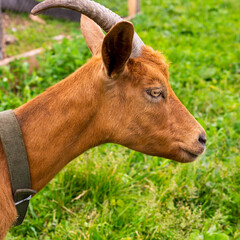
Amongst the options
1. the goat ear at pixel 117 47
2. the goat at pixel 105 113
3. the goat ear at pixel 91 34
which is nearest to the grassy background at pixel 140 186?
the goat ear at pixel 91 34

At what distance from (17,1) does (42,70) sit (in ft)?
4.03

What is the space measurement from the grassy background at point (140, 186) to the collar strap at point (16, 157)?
103 centimetres

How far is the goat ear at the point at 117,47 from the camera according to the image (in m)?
2.21

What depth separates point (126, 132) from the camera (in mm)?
2703

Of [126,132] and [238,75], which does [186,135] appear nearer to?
[126,132]

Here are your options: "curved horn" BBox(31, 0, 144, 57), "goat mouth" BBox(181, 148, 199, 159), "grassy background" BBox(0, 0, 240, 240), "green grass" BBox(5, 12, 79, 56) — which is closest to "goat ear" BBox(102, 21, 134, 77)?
"curved horn" BBox(31, 0, 144, 57)

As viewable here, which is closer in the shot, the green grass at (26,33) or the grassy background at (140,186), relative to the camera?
the grassy background at (140,186)

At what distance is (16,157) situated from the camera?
2.33 meters

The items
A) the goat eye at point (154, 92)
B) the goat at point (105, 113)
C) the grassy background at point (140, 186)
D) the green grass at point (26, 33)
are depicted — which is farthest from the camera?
the green grass at point (26, 33)

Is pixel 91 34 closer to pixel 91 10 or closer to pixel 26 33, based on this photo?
pixel 91 10

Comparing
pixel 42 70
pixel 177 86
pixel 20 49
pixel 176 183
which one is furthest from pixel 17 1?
pixel 176 183

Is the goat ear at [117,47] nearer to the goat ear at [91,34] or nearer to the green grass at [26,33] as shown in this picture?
the goat ear at [91,34]

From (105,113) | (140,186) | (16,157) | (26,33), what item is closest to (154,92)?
(105,113)

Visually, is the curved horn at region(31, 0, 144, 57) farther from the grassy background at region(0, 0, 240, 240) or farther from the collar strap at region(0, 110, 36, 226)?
the grassy background at region(0, 0, 240, 240)
